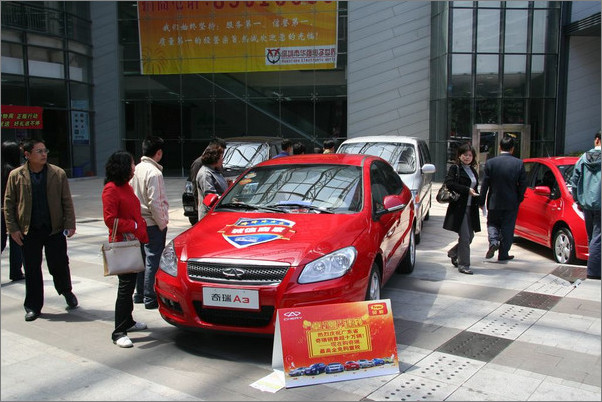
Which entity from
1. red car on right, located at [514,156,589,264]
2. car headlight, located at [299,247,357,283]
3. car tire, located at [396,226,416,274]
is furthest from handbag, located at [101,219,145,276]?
red car on right, located at [514,156,589,264]

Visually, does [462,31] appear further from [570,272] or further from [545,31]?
[570,272]

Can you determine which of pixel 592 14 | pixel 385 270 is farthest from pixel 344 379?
pixel 592 14

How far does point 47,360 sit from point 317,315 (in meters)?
2.21

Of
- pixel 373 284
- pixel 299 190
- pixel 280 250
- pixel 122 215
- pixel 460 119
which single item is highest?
pixel 460 119

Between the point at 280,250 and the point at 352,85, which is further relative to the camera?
the point at 352,85

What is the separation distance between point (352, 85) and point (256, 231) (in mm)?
19331

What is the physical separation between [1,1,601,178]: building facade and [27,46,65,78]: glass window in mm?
51

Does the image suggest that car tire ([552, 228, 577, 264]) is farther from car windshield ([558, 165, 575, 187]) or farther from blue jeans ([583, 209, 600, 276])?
car windshield ([558, 165, 575, 187])

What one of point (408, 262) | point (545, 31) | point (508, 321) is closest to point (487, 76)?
point (545, 31)

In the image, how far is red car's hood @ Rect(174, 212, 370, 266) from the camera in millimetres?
3986

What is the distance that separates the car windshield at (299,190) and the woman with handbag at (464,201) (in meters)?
1.77

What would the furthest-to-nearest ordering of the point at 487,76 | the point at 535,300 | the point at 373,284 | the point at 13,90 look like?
the point at 487,76 → the point at 13,90 → the point at 535,300 → the point at 373,284

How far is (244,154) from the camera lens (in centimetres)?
1086

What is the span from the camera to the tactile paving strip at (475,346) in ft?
13.4
